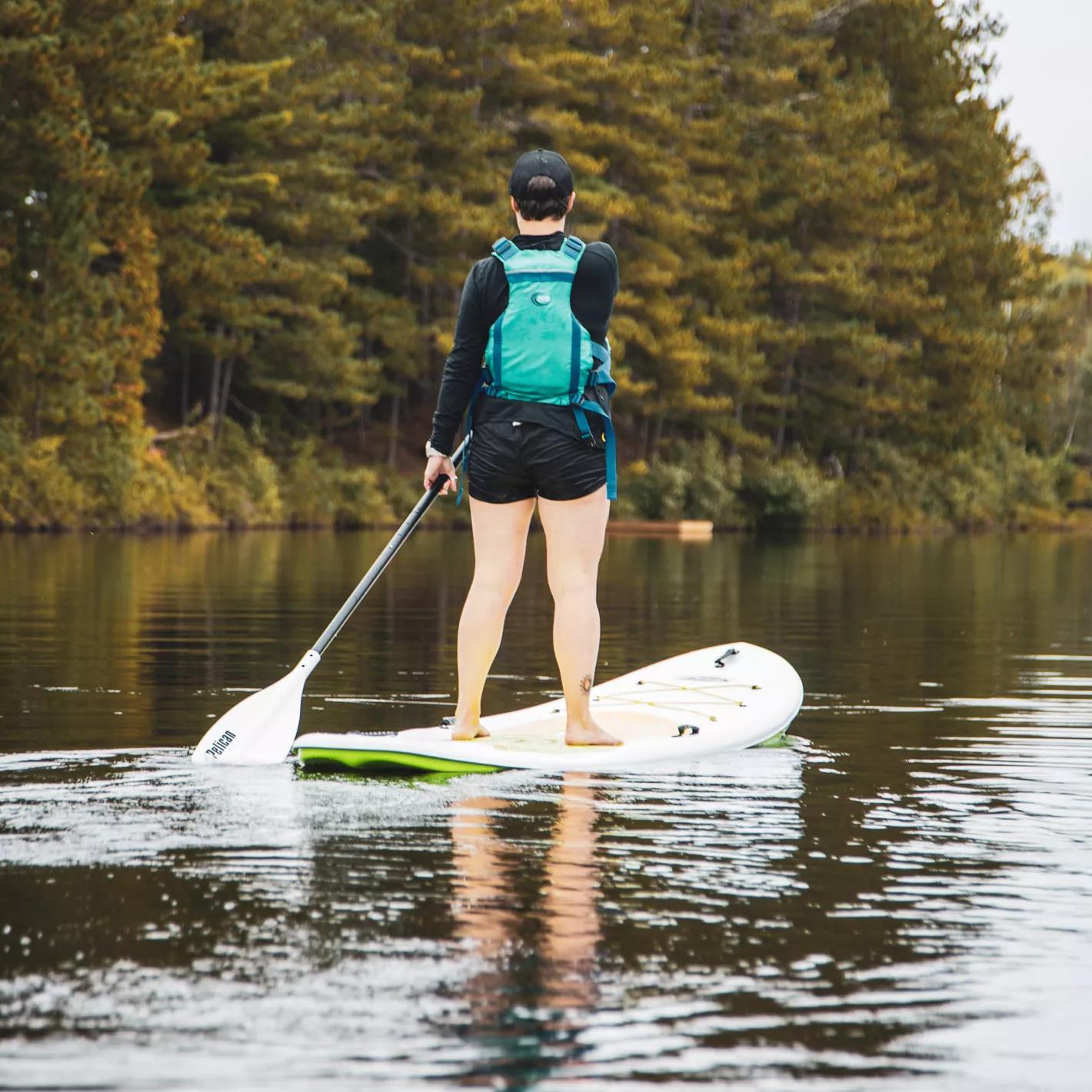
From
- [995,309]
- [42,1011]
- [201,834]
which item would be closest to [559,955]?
[42,1011]

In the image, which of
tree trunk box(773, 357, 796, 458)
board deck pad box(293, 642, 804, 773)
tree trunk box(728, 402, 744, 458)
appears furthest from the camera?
tree trunk box(773, 357, 796, 458)

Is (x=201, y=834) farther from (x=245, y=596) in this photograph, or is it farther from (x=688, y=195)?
(x=688, y=195)

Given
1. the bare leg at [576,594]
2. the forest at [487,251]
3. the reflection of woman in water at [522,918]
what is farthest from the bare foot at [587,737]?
the forest at [487,251]

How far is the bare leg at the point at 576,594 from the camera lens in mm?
6520

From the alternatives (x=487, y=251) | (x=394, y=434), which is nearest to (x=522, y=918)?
(x=394, y=434)

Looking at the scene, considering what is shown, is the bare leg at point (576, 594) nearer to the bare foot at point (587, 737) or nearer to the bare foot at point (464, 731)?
the bare foot at point (587, 737)

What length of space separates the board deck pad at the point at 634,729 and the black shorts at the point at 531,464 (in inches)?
32.2

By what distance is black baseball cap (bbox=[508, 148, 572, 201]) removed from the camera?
6.51 m

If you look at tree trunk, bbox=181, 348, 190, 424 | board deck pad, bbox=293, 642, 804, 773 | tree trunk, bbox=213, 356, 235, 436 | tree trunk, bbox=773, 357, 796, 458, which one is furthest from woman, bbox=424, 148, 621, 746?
tree trunk, bbox=773, 357, 796, 458

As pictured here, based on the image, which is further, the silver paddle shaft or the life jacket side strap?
the silver paddle shaft

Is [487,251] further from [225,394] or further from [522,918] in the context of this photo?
[522,918]

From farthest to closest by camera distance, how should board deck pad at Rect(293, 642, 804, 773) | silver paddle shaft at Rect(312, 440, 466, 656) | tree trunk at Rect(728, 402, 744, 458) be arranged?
1. tree trunk at Rect(728, 402, 744, 458)
2. silver paddle shaft at Rect(312, 440, 466, 656)
3. board deck pad at Rect(293, 642, 804, 773)

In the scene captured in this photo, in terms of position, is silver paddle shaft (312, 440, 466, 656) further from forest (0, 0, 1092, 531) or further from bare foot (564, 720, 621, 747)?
forest (0, 0, 1092, 531)

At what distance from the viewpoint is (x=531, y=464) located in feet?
21.2
